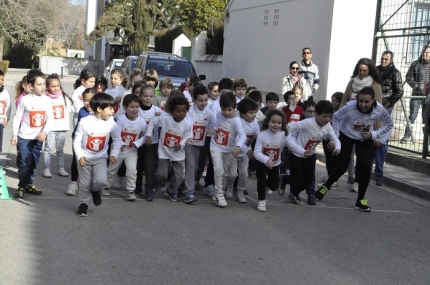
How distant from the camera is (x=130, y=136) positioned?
8906mm

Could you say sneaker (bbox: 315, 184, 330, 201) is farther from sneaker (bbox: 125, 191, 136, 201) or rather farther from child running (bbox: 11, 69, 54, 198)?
child running (bbox: 11, 69, 54, 198)

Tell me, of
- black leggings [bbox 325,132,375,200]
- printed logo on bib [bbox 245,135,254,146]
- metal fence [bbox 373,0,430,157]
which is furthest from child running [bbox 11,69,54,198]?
metal fence [bbox 373,0,430,157]

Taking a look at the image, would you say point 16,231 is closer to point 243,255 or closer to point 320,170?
point 243,255

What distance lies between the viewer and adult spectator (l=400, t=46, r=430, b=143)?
13180mm

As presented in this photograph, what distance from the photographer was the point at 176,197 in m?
9.27

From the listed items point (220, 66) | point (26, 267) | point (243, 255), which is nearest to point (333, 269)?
point (243, 255)

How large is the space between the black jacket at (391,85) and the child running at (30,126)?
18.5 feet

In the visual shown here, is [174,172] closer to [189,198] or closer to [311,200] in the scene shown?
[189,198]

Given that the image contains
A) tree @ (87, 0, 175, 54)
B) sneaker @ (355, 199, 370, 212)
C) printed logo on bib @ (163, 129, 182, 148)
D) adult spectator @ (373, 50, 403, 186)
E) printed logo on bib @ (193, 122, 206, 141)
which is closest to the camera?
printed logo on bib @ (163, 129, 182, 148)

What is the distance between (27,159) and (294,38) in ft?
45.5

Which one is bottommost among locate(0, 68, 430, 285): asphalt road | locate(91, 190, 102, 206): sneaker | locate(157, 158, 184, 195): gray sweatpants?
locate(0, 68, 430, 285): asphalt road

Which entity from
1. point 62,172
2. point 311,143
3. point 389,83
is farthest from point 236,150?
point 389,83

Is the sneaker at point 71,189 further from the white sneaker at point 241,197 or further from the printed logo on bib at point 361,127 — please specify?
the printed logo on bib at point 361,127

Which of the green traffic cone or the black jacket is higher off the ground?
the black jacket
